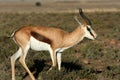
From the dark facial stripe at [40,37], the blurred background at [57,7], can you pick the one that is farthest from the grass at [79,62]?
the blurred background at [57,7]

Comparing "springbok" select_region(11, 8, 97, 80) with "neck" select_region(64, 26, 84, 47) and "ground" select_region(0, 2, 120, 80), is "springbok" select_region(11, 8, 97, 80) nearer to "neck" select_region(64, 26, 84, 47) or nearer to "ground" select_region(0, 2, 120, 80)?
"neck" select_region(64, 26, 84, 47)

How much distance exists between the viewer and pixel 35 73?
10242 mm

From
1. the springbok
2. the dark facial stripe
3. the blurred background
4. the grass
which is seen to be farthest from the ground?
the blurred background

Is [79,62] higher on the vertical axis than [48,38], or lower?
lower

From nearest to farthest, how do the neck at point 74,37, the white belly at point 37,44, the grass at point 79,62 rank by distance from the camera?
the white belly at point 37,44, the neck at point 74,37, the grass at point 79,62

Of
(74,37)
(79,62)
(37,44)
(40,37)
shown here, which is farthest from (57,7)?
(37,44)

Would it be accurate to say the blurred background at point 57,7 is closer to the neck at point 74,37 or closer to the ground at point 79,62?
the ground at point 79,62

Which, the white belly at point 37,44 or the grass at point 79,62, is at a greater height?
the white belly at point 37,44

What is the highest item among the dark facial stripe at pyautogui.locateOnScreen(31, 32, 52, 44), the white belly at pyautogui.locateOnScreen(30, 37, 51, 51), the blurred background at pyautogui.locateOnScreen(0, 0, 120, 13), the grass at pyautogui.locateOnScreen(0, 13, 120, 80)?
the dark facial stripe at pyautogui.locateOnScreen(31, 32, 52, 44)

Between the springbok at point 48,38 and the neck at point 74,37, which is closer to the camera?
the springbok at point 48,38

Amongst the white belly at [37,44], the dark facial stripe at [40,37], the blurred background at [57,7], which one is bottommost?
the blurred background at [57,7]

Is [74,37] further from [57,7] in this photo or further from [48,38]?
[57,7]

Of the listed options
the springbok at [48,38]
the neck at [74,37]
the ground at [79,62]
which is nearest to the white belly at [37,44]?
the springbok at [48,38]

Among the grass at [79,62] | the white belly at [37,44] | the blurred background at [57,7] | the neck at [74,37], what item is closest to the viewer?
the white belly at [37,44]
